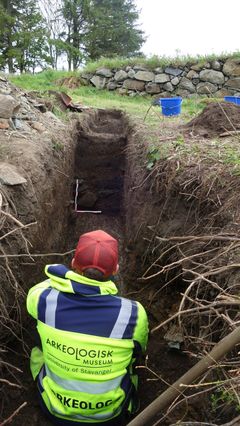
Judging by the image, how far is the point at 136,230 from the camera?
17.6 feet

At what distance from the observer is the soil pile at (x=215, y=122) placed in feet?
18.5

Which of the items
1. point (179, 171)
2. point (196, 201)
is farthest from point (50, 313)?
point (179, 171)

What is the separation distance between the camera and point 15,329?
3.21 m

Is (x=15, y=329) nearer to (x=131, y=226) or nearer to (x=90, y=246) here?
(x=90, y=246)

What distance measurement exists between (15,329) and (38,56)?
71.8 ft

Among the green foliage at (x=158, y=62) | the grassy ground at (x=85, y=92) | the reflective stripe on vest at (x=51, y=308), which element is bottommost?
the reflective stripe on vest at (x=51, y=308)

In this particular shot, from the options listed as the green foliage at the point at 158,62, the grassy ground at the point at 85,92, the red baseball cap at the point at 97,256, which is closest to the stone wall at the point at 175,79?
the green foliage at the point at 158,62

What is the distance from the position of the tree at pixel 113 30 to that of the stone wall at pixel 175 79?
8907 mm

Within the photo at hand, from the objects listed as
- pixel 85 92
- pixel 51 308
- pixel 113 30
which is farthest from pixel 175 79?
pixel 51 308

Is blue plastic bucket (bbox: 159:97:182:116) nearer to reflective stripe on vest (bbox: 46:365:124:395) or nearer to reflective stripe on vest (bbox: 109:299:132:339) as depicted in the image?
reflective stripe on vest (bbox: 109:299:132:339)

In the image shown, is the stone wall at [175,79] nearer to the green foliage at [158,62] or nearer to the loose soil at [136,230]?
the green foliage at [158,62]

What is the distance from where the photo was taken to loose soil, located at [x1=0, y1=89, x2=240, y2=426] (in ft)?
10.0

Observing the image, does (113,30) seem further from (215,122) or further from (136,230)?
(136,230)

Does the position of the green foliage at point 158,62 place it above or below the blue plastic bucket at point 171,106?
above
